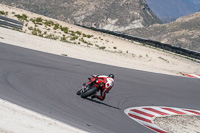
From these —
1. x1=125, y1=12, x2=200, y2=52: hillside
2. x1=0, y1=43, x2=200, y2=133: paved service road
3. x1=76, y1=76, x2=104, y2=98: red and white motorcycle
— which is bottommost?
x1=0, y1=43, x2=200, y2=133: paved service road

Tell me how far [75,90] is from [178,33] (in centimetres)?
16231

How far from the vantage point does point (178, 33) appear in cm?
16988

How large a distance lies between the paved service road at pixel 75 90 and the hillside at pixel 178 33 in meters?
133

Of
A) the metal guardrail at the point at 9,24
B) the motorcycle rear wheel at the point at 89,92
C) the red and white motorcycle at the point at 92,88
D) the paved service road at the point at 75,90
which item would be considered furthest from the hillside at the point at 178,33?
the motorcycle rear wheel at the point at 89,92

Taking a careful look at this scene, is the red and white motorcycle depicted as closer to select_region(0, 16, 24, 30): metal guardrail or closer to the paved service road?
the paved service road

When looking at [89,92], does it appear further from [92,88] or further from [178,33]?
[178,33]

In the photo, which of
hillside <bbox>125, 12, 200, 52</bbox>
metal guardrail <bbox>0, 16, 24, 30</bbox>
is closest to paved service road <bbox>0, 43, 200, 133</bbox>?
metal guardrail <bbox>0, 16, 24, 30</bbox>

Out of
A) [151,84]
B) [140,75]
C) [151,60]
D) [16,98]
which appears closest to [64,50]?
[140,75]

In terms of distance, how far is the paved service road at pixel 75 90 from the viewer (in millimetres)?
9367

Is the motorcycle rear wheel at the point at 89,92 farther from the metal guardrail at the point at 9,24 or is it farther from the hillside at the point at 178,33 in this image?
the hillside at the point at 178,33

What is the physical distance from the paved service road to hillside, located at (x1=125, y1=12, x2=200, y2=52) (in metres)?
133

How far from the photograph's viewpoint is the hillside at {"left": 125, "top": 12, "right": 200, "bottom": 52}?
6102 inches

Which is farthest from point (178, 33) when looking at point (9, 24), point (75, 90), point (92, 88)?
point (92, 88)

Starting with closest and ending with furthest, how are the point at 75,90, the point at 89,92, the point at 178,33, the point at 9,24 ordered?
the point at 89,92 → the point at 75,90 → the point at 9,24 → the point at 178,33
